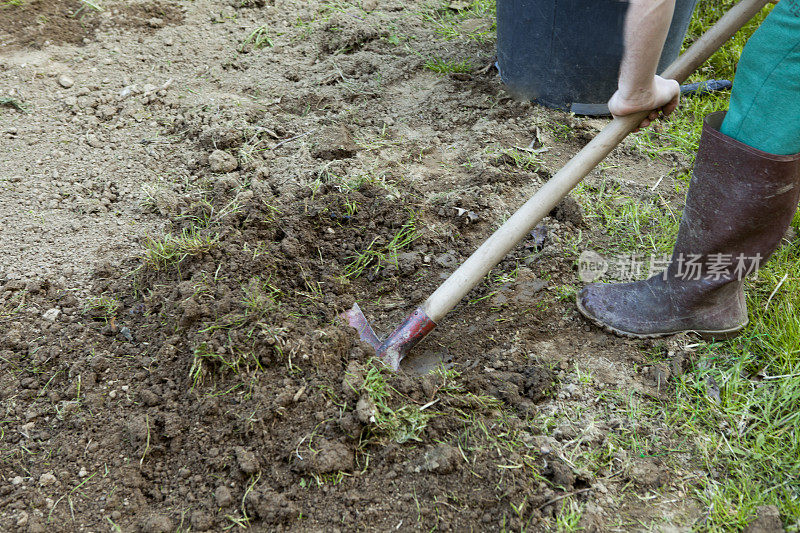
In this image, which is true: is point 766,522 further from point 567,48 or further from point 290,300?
→ point 567,48

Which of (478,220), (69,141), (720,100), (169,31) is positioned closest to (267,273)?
(478,220)

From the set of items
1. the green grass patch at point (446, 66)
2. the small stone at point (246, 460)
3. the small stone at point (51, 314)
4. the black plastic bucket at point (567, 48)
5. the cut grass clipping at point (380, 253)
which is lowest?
the small stone at point (246, 460)

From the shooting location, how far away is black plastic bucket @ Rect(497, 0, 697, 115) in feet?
9.47

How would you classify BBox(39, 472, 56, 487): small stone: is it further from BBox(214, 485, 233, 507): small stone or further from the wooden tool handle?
the wooden tool handle

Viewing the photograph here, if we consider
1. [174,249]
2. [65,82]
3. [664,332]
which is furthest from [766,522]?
[65,82]

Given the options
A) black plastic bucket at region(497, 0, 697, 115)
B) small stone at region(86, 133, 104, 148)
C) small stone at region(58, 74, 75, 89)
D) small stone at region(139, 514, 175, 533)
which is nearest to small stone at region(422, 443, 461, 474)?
small stone at region(139, 514, 175, 533)

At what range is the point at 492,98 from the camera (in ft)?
10.9

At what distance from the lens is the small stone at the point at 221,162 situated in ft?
9.21

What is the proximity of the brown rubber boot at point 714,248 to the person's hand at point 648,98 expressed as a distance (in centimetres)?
14

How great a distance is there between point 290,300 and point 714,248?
4.68 ft

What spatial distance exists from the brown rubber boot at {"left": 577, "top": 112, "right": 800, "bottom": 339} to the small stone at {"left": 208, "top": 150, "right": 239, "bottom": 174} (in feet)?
5.25

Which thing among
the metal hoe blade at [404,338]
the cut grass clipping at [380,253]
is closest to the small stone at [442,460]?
the metal hoe blade at [404,338]

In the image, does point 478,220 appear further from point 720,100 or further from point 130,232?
point 720,100

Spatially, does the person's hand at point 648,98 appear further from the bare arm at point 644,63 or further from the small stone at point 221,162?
the small stone at point 221,162
